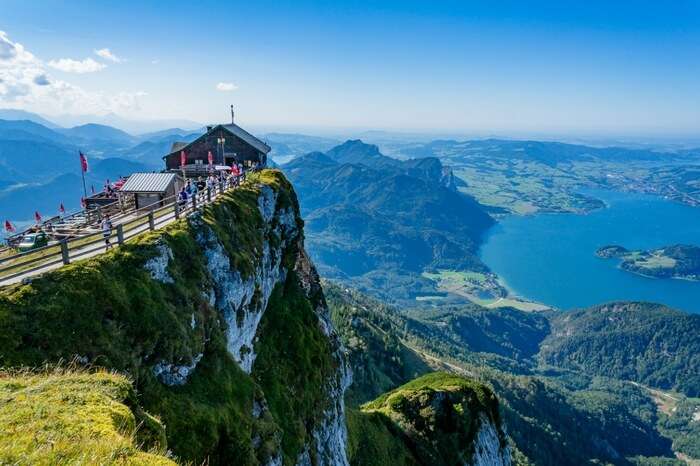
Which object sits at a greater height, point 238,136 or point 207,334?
point 238,136

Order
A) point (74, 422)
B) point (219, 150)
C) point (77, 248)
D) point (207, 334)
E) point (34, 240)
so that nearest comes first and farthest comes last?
point (74, 422)
point (77, 248)
point (207, 334)
point (34, 240)
point (219, 150)

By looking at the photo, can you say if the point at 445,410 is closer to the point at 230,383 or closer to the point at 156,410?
the point at 230,383

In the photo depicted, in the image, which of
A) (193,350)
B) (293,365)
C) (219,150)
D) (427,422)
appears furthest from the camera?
(427,422)

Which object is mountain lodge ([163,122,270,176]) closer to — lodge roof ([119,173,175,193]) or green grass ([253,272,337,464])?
lodge roof ([119,173,175,193])

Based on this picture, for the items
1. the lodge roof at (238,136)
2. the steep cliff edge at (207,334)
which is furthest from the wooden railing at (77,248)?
the lodge roof at (238,136)

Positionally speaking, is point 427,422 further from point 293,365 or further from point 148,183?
point 148,183

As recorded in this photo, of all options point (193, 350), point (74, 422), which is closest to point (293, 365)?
point (193, 350)
